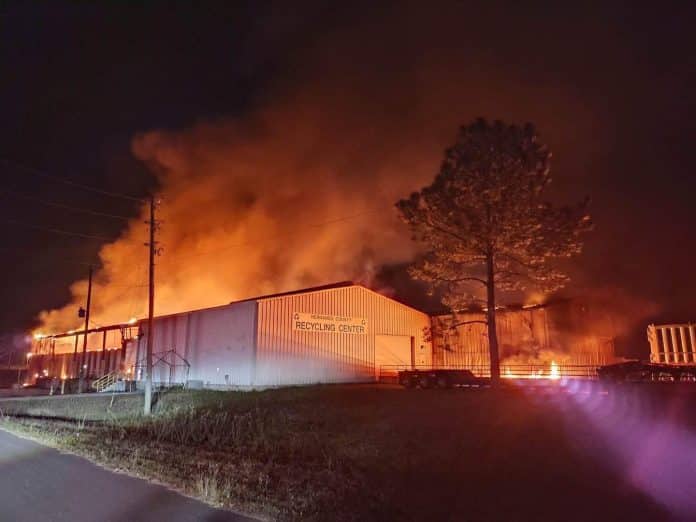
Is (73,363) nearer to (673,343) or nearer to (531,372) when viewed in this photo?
(531,372)

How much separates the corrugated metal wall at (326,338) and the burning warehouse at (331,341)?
56 millimetres

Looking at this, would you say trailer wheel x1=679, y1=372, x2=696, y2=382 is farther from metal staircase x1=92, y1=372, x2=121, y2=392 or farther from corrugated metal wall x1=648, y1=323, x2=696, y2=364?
metal staircase x1=92, y1=372, x2=121, y2=392

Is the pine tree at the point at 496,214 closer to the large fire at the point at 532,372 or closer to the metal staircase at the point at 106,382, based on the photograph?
the large fire at the point at 532,372

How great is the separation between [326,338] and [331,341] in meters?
0.40

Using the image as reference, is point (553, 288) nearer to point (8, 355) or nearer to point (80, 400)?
point (80, 400)

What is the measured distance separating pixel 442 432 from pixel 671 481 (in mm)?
5492

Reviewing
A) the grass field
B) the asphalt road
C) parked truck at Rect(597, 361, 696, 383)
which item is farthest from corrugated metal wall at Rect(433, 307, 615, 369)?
the asphalt road

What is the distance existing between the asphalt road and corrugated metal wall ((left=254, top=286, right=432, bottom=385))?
17148mm

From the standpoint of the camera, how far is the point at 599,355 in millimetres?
30297

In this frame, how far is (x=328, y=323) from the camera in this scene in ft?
99.8

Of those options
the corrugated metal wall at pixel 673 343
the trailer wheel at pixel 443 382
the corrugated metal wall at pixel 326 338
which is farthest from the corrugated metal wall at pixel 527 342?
the trailer wheel at pixel 443 382

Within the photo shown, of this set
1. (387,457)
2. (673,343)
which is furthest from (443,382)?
(387,457)

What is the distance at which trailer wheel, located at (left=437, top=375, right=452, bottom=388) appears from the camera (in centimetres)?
2589

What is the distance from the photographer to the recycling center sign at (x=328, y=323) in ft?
95.6
